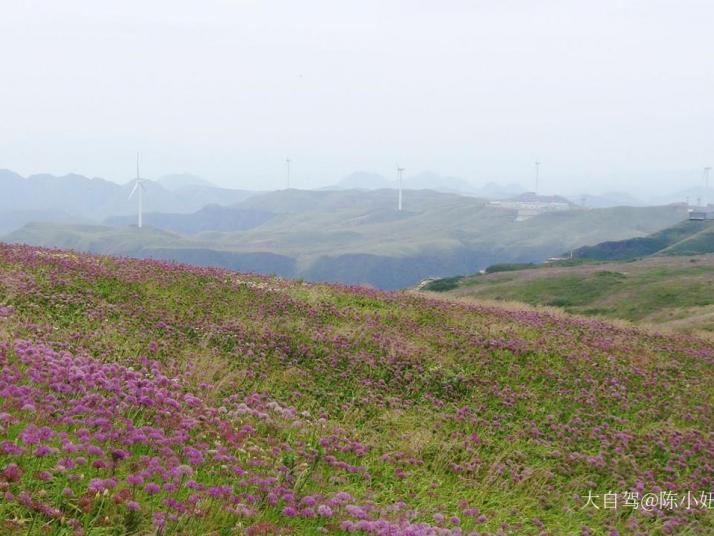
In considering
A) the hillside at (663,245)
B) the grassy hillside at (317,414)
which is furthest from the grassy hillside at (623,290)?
the hillside at (663,245)

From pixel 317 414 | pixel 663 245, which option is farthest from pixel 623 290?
pixel 663 245

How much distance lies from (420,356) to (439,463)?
5.65m

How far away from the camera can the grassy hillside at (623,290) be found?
49.1 meters

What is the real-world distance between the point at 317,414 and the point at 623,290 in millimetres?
57200

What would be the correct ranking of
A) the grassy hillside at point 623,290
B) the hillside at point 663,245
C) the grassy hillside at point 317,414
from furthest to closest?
the hillside at point 663,245, the grassy hillside at point 623,290, the grassy hillside at point 317,414

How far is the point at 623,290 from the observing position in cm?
6316

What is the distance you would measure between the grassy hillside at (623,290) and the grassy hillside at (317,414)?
23.2m

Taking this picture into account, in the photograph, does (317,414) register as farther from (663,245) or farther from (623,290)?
(663,245)

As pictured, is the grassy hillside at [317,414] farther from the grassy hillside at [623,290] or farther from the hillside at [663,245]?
the hillside at [663,245]

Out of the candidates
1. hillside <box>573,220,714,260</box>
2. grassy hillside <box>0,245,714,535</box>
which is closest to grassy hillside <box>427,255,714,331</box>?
grassy hillside <box>0,245,714,535</box>

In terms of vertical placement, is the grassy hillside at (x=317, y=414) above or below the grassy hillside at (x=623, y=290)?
above

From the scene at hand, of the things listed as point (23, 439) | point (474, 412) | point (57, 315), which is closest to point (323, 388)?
point (474, 412)

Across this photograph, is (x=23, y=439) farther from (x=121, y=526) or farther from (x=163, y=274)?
(x=163, y=274)

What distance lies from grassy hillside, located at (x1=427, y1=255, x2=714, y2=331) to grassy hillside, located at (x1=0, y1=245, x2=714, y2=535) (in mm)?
23160
